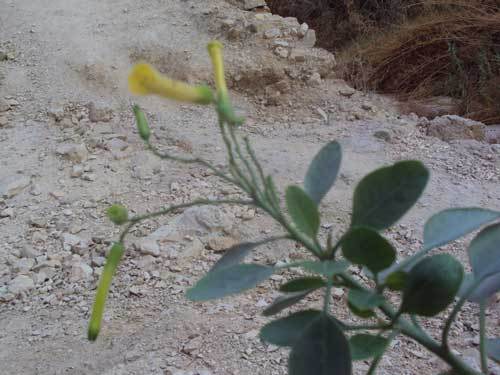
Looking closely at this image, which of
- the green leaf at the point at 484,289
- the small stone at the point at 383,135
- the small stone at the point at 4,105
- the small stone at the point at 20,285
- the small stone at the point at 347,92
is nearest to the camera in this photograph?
the green leaf at the point at 484,289

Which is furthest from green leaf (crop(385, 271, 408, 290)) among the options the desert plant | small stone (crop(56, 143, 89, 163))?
small stone (crop(56, 143, 89, 163))

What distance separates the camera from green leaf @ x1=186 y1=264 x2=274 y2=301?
53 cm

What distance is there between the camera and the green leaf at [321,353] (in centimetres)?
52

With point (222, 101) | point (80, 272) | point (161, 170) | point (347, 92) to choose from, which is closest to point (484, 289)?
point (222, 101)

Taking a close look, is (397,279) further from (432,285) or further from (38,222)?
(38,222)

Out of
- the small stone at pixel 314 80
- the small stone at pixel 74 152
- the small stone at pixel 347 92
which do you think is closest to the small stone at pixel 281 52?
the small stone at pixel 314 80

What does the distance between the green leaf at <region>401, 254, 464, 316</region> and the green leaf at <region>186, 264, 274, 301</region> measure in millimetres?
156

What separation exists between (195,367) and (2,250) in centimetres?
80

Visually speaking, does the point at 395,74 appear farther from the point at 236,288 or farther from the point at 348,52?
the point at 236,288

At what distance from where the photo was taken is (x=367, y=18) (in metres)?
3.65

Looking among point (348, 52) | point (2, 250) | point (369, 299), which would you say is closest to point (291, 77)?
point (348, 52)

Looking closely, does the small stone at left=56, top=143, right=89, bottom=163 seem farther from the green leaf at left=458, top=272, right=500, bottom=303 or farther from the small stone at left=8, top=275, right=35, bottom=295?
the green leaf at left=458, top=272, right=500, bottom=303

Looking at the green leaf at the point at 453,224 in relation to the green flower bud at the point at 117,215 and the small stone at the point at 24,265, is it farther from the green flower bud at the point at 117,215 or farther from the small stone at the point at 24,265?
the small stone at the point at 24,265

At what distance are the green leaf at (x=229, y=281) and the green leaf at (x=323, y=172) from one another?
13 cm
